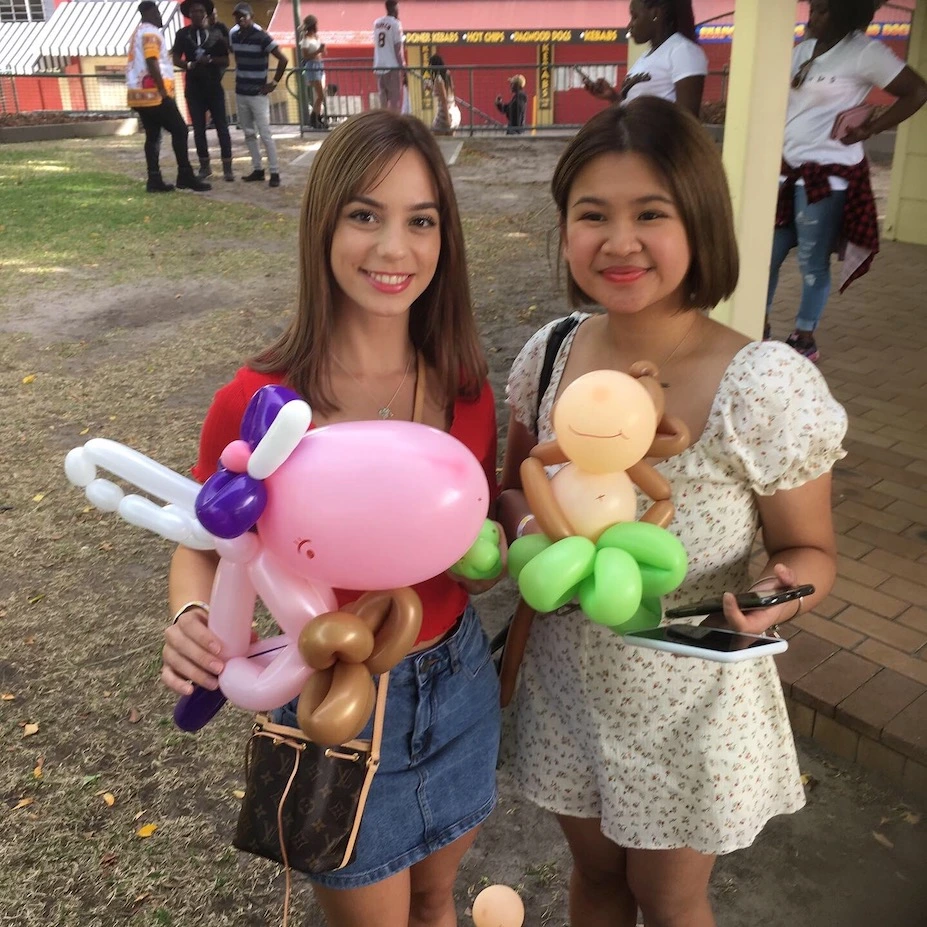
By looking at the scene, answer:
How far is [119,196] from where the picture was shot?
10.7 m

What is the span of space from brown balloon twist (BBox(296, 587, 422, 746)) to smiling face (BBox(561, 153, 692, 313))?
587 mm

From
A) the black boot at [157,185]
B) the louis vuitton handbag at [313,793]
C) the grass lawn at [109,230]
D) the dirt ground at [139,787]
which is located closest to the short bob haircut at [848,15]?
the dirt ground at [139,787]

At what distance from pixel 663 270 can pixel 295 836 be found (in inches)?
41.9

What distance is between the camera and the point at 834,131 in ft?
13.9

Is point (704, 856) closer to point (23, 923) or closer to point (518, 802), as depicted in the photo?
point (518, 802)

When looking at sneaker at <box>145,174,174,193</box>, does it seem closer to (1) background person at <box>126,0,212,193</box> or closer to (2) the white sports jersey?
(1) background person at <box>126,0,212,193</box>

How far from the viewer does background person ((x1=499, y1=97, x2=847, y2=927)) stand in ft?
4.52

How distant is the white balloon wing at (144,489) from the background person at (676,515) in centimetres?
50

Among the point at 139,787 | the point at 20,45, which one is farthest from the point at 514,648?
the point at 20,45


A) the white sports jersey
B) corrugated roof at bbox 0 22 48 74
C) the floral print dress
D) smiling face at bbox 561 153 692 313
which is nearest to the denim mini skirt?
the floral print dress

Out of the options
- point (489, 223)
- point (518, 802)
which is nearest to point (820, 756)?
point (518, 802)

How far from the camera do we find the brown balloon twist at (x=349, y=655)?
1136 mm

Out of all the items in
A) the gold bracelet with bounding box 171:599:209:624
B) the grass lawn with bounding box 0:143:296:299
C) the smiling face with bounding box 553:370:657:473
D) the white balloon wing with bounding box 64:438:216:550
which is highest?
the smiling face with bounding box 553:370:657:473

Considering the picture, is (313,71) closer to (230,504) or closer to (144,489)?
(144,489)
